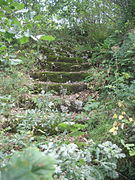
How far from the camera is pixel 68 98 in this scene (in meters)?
3.51

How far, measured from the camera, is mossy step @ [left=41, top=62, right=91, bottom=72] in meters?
4.96

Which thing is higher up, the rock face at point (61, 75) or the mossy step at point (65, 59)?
the mossy step at point (65, 59)

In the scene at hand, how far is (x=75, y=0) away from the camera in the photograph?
7.35 meters

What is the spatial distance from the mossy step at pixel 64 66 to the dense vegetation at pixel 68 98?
3 centimetres

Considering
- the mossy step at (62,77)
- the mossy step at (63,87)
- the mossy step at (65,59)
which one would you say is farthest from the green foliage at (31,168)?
the mossy step at (65,59)

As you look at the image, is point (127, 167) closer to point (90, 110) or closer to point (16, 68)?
point (90, 110)

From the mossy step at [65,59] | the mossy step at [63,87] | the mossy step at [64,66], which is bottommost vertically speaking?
the mossy step at [63,87]

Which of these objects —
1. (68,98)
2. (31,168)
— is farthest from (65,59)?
(31,168)

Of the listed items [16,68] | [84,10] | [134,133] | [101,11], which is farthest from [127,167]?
[84,10]

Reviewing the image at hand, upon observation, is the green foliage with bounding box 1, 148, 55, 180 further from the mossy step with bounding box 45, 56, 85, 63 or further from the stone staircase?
the mossy step with bounding box 45, 56, 85, 63

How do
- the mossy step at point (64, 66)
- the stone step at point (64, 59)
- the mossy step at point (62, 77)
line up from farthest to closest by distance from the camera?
the stone step at point (64, 59)
the mossy step at point (64, 66)
the mossy step at point (62, 77)

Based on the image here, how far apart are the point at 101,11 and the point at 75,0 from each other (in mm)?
1408

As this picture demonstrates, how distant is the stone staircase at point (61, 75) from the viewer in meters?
3.96

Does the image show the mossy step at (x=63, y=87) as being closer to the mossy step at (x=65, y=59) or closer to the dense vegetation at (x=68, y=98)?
the dense vegetation at (x=68, y=98)
